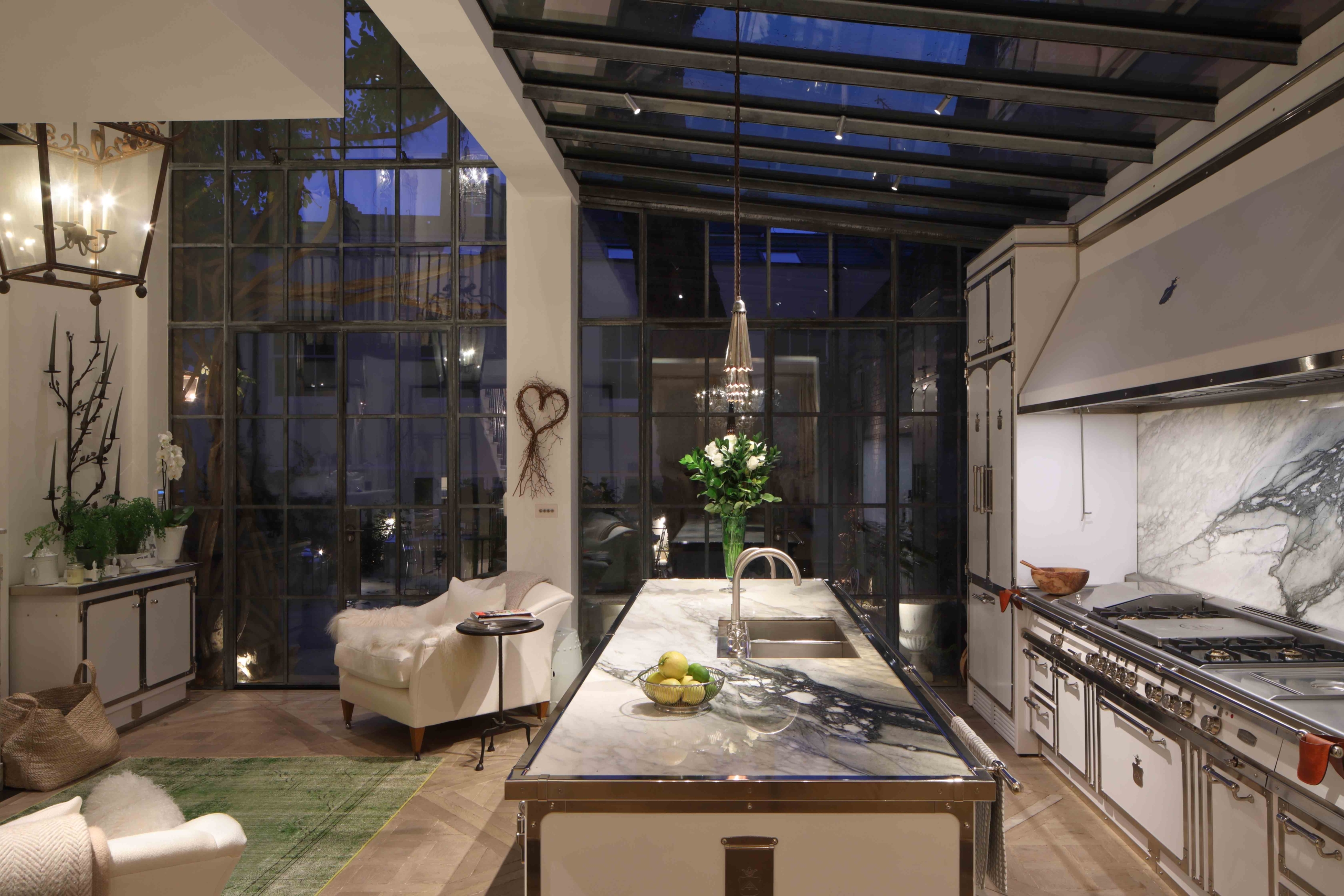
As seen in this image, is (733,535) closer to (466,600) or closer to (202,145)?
(466,600)

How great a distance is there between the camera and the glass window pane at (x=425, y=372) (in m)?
5.89

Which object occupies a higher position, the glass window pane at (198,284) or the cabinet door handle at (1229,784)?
the glass window pane at (198,284)

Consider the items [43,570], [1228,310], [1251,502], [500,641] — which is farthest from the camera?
[43,570]

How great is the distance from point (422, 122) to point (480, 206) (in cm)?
76

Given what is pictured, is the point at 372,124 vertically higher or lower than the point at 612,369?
higher

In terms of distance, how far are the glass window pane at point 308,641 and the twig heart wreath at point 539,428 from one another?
189 cm

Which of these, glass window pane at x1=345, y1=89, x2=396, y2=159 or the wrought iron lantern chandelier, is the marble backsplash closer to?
the wrought iron lantern chandelier

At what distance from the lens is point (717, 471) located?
13.1 feet

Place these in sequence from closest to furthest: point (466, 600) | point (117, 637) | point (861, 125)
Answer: point (861, 125) < point (117, 637) < point (466, 600)

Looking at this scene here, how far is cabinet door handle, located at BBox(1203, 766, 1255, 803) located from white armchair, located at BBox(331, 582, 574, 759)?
3.32 m

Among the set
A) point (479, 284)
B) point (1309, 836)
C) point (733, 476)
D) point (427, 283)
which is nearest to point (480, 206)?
point (479, 284)

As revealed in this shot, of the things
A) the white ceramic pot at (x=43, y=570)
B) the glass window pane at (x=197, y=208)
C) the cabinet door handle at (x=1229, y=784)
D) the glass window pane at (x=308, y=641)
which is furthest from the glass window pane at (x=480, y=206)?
the cabinet door handle at (x=1229, y=784)

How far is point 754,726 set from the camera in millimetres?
2031

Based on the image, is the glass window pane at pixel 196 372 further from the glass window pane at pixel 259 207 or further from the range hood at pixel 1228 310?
the range hood at pixel 1228 310
